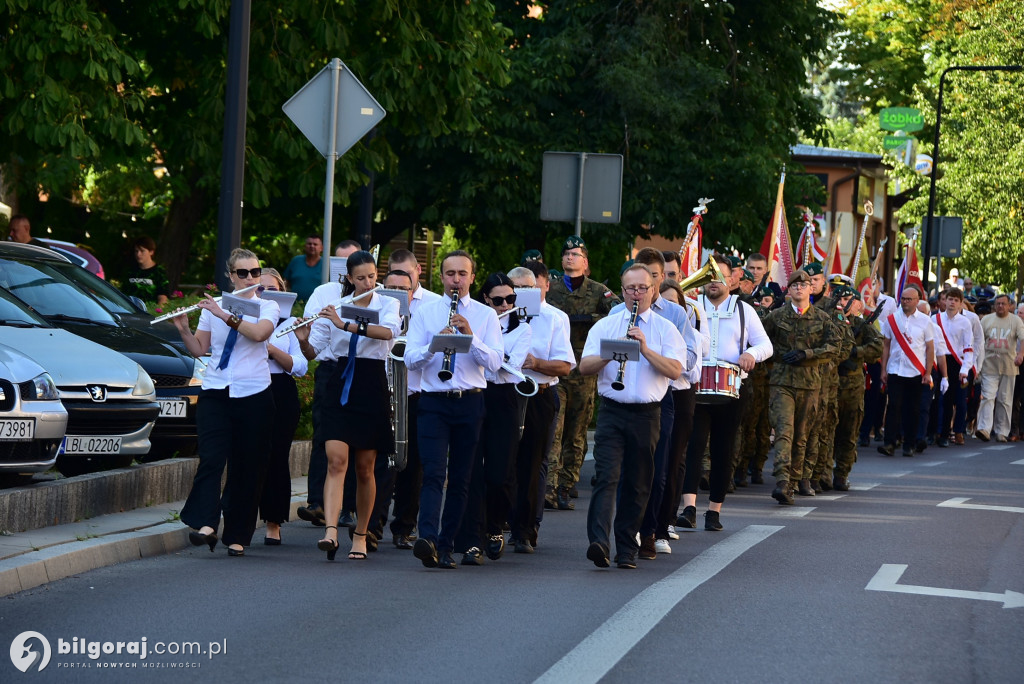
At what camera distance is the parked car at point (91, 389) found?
38.1 ft

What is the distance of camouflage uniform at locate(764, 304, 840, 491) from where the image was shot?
15000 mm

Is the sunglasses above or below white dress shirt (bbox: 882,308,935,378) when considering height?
above

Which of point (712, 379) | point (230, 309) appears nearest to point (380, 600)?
point (230, 309)

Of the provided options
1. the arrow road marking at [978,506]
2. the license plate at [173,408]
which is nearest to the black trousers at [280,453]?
the license plate at [173,408]

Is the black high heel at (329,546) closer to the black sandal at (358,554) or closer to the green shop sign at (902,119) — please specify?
the black sandal at (358,554)

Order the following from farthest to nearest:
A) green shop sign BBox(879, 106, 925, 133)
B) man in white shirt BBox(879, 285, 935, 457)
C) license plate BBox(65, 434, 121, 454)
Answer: green shop sign BBox(879, 106, 925, 133), man in white shirt BBox(879, 285, 935, 457), license plate BBox(65, 434, 121, 454)

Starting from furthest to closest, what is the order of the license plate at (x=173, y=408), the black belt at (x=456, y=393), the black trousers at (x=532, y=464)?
the license plate at (x=173, y=408)
the black trousers at (x=532, y=464)
the black belt at (x=456, y=393)

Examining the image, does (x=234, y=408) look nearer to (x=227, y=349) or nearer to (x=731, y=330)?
(x=227, y=349)

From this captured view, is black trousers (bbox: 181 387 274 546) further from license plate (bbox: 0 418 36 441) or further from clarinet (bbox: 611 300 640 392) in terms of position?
clarinet (bbox: 611 300 640 392)

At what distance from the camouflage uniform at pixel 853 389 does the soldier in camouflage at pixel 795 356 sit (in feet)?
4.99

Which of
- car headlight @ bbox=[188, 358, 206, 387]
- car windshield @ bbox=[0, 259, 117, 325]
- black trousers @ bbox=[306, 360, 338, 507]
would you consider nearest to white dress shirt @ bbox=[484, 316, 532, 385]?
black trousers @ bbox=[306, 360, 338, 507]

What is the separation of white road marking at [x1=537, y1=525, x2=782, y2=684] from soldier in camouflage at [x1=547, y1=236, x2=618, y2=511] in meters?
2.26

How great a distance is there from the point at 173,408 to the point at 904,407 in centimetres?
1176

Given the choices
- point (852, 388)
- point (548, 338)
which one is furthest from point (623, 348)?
point (852, 388)
